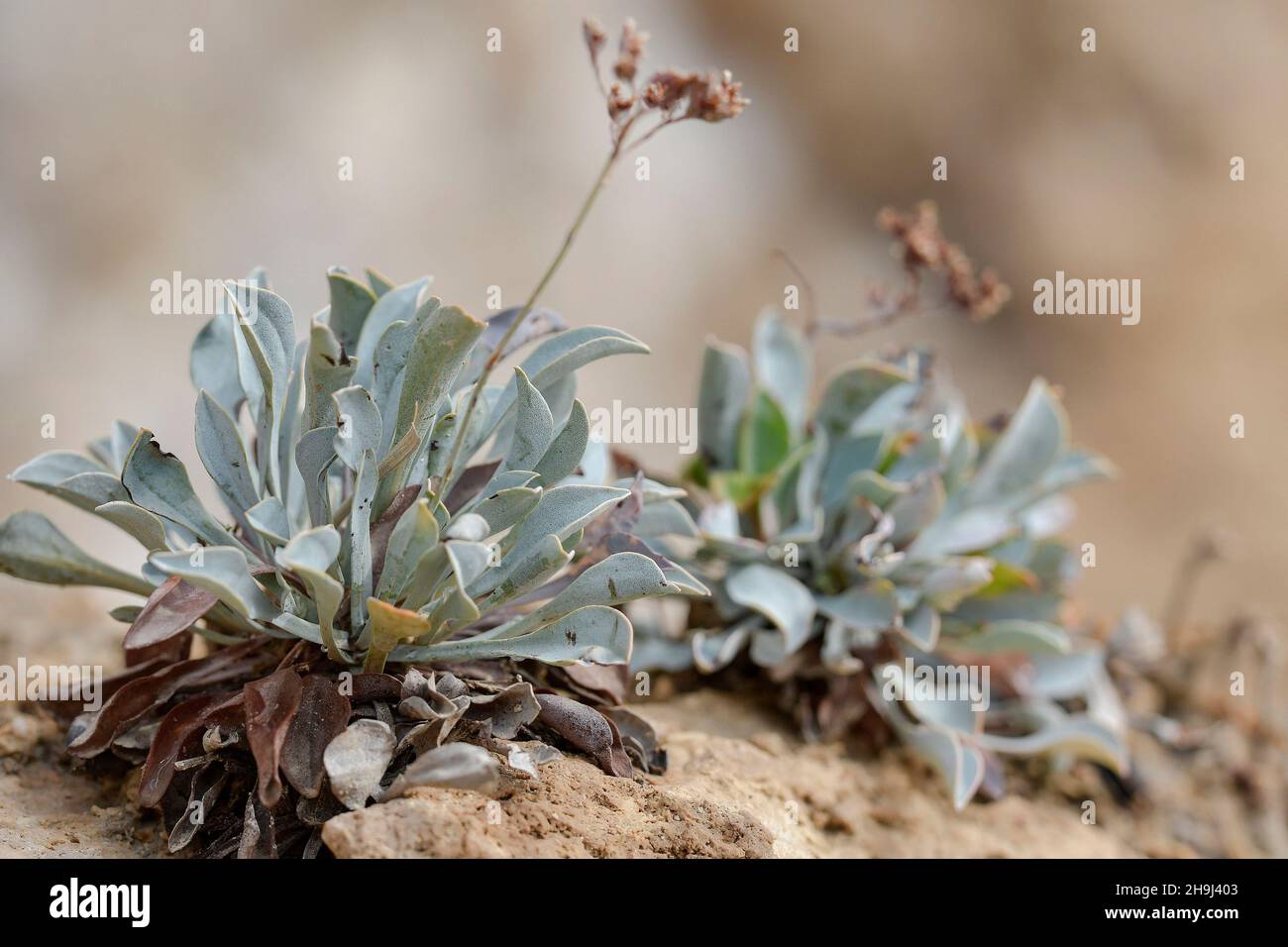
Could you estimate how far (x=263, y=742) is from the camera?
174 cm

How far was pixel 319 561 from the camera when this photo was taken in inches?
66.8

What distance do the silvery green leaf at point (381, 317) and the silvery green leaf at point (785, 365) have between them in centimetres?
113

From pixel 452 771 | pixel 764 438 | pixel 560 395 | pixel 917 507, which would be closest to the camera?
pixel 452 771

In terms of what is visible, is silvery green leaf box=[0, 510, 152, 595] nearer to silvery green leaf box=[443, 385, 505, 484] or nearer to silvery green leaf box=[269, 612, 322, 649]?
silvery green leaf box=[269, 612, 322, 649]

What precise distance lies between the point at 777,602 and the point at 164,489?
1365 millimetres

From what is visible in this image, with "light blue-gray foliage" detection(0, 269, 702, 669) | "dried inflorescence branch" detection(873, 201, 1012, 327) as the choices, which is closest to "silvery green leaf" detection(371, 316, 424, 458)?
"light blue-gray foliage" detection(0, 269, 702, 669)

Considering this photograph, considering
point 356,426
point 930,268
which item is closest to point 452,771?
point 356,426

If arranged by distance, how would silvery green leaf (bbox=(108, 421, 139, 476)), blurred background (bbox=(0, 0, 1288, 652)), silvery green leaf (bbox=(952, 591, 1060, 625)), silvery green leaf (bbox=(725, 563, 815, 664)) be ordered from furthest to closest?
blurred background (bbox=(0, 0, 1288, 652)) < silvery green leaf (bbox=(952, 591, 1060, 625)) < silvery green leaf (bbox=(725, 563, 815, 664)) < silvery green leaf (bbox=(108, 421, 139, 476))

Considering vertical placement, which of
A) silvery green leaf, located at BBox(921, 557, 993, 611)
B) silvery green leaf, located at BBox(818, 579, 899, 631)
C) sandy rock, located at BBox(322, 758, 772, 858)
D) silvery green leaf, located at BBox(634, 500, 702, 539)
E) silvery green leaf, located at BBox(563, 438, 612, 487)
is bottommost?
sandy rock, located at BBox(322, 758, 772, 858)

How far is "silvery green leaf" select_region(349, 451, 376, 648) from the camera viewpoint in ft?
6.07

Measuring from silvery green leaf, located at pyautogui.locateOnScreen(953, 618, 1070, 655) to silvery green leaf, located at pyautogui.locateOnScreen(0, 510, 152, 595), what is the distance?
6.40ft

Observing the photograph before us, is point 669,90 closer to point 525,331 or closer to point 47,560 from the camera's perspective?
point 525,331

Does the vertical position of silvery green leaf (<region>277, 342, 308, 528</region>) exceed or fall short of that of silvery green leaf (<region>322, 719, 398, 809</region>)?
it exceeds it
